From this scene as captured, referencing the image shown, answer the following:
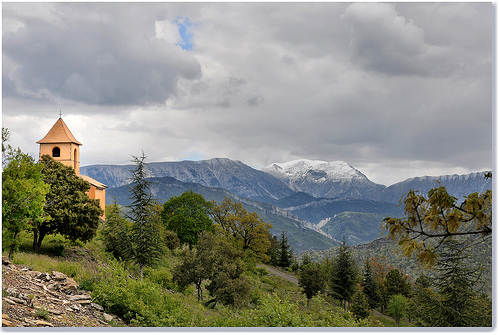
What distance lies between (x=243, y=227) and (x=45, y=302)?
31631 mm

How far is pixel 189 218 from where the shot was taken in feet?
128

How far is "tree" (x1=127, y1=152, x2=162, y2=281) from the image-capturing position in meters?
16.7

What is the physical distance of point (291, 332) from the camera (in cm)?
859

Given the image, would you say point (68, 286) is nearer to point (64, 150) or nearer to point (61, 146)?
point (64, 150)

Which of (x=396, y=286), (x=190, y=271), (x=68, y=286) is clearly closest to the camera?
(x=68, y=286)

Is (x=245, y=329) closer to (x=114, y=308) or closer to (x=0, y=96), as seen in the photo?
(x=114, y=308)

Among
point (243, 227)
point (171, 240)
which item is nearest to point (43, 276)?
point (171, 240)

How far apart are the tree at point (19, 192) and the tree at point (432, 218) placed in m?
8.79

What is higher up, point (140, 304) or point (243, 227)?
point (140, 304)

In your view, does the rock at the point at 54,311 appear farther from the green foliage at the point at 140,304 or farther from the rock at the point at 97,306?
the green foliage at the point at 140,304

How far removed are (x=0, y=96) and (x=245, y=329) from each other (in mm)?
9134

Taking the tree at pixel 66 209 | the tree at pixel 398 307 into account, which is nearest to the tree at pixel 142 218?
the tree at pixel 66 209

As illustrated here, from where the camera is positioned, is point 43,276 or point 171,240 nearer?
point 43,276

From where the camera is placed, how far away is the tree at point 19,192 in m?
9.16
